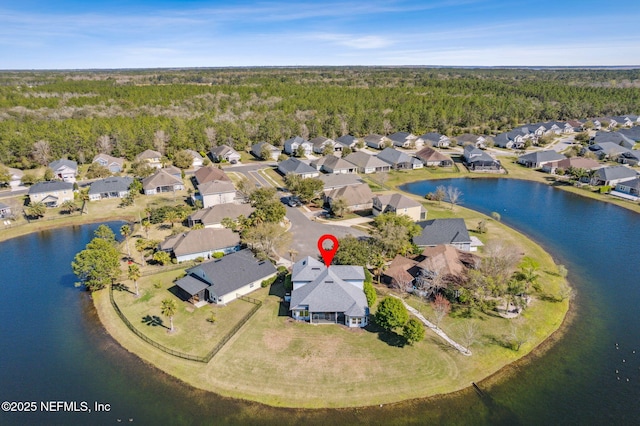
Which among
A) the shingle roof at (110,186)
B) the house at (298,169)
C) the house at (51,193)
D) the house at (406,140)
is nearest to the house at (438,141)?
the house at (406,140)

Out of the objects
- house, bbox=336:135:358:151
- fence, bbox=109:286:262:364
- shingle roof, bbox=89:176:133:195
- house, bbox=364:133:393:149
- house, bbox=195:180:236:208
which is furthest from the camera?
house, bbox=364:133:393:149

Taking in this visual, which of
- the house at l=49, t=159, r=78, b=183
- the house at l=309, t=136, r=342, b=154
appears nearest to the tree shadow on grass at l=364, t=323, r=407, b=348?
the house at l=309, t=136, r=342, b=154

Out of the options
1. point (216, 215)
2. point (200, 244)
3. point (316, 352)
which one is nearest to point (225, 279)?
point (200, 244)

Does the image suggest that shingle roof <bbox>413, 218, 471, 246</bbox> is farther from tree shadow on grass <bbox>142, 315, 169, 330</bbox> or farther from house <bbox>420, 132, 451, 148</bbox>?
house <bbox>420, 132, 451, 148</bbox>

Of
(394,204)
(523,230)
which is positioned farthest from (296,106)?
(523,230)

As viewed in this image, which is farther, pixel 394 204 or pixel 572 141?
pixel 572 141

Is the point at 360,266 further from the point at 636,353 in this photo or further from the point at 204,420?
the point at 636,353
